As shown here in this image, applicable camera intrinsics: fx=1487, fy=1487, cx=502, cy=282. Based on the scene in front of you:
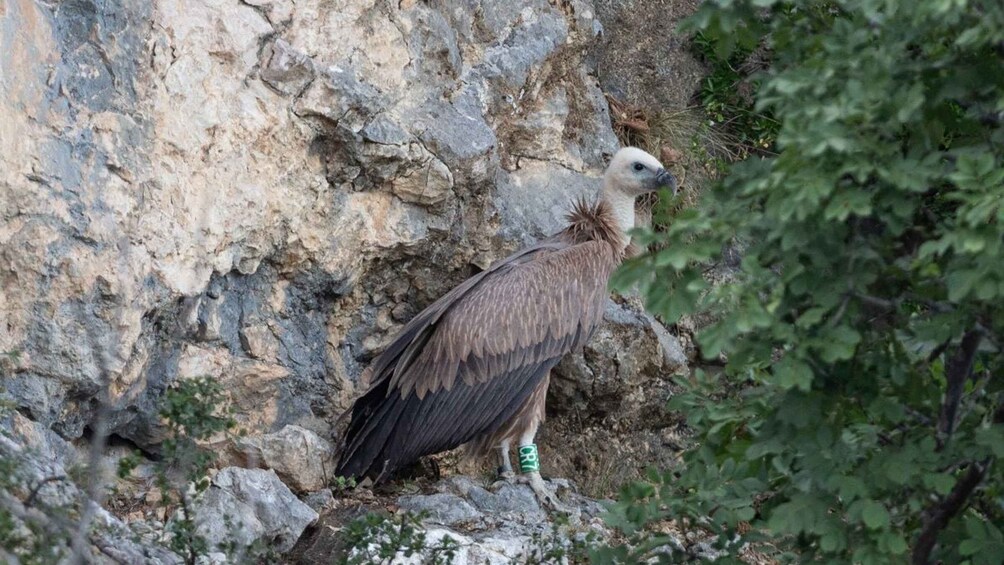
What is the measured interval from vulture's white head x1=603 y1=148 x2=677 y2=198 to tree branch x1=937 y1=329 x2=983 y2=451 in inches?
163

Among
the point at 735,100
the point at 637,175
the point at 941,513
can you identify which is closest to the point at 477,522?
the point at 637,175

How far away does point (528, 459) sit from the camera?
7227mm

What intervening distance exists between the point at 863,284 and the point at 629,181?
4.54 m

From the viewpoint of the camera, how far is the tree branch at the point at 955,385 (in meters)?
3.57

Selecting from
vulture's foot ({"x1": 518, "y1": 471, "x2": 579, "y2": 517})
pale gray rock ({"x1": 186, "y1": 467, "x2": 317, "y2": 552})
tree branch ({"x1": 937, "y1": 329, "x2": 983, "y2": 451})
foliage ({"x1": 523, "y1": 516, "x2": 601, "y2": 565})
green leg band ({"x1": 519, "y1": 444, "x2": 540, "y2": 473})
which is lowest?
pale gray rock ({"x1": 186, "y1": 467, "x2": 317, "y2": 552})

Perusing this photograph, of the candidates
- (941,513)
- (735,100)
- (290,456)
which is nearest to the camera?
(941,513)

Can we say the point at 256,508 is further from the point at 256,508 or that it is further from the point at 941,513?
the point at 941,513

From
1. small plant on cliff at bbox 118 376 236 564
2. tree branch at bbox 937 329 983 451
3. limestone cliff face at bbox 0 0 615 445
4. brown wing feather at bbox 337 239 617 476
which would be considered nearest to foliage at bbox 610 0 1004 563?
tree branch at bbox 937 329 983 451

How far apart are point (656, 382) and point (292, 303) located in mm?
2092

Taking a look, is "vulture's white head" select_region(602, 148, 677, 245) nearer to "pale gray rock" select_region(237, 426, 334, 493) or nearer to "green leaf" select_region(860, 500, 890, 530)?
"pale gray rock" select_region(237, 426, 334, 493)

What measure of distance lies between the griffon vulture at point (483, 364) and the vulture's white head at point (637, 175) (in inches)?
19.4

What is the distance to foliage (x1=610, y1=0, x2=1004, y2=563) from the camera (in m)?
3.09

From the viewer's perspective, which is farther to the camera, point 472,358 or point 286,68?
point 472,358

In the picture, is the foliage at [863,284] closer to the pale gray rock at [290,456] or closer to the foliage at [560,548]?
the foliage at [560,548]
